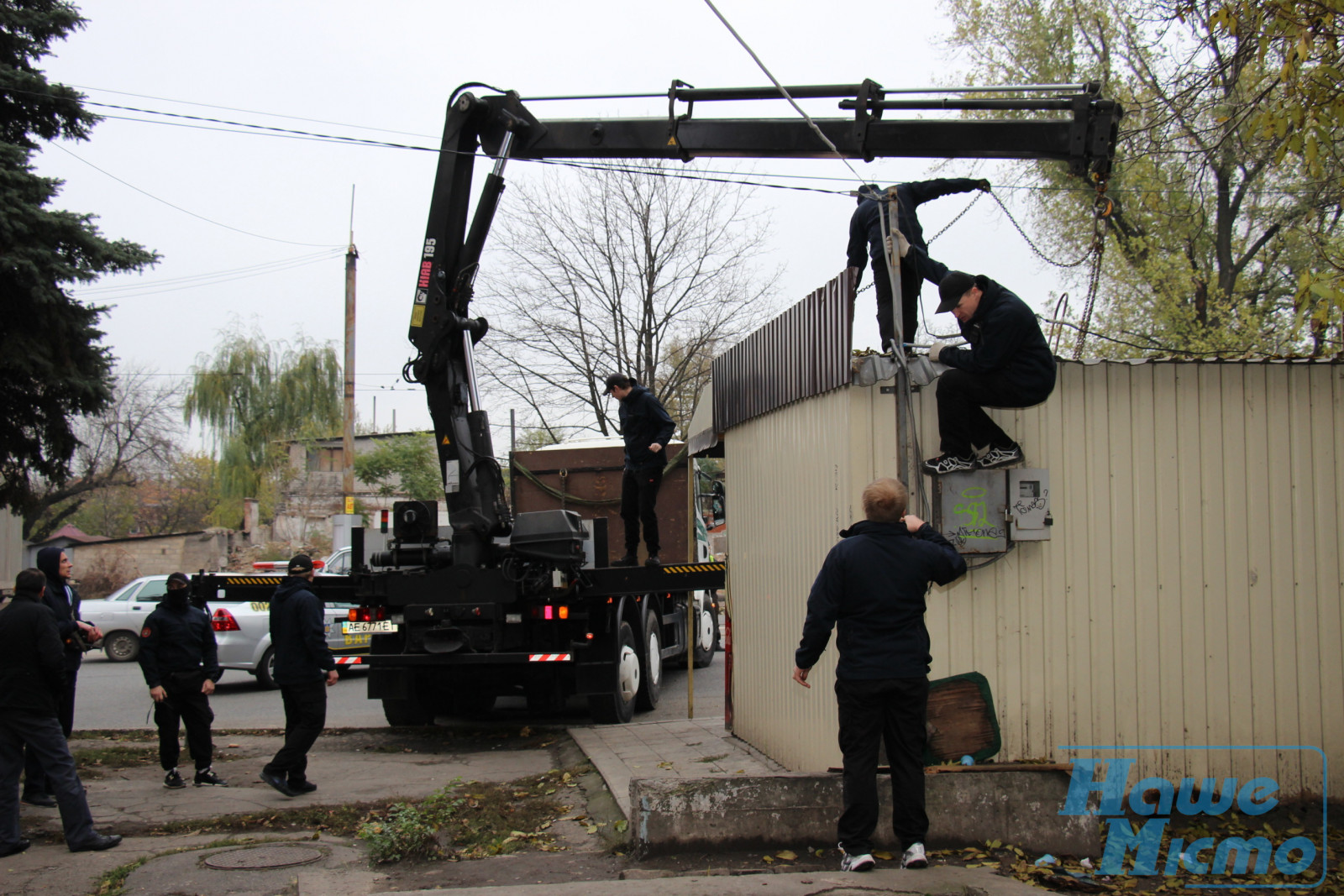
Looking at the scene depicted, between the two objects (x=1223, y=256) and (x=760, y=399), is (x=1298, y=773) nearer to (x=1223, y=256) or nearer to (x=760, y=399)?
(x=760, y=399)

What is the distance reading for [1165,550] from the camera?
238 inches

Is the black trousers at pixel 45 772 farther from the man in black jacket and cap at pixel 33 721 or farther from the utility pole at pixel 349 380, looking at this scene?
the utility pole at pixel 349 380

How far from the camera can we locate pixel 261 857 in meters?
5.72

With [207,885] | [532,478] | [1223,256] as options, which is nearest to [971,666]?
[207,885]

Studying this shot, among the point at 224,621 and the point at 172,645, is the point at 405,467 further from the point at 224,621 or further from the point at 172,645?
the point at 172,645

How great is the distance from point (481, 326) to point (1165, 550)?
6.17 metres

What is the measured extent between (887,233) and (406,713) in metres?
7.13

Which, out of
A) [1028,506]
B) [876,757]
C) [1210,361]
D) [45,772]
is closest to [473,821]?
[45,772]

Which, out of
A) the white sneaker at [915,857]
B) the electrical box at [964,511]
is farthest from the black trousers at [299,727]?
the electrical box at [964,511]

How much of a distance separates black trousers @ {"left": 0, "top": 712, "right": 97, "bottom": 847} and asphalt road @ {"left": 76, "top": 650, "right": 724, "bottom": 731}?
5057 mm

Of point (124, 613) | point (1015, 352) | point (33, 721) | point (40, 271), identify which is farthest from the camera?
point (124, 613)

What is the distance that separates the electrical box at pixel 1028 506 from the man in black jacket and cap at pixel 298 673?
4.94 metres

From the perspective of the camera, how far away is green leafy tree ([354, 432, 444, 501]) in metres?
39.7

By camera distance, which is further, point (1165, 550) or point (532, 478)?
point (532, 478)
